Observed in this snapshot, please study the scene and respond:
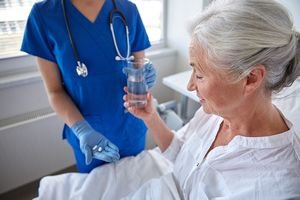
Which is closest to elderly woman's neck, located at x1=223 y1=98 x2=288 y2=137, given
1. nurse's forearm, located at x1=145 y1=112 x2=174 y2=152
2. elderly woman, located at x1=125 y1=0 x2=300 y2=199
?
elderly woman, located at x1=125 y1=0 x2=300 y2=199

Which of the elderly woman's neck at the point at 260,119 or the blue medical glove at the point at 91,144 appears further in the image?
the blue medical glove at the point at 91,144

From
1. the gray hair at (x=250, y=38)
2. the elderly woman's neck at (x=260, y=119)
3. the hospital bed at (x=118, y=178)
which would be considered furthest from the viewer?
the hospital bed at (x=118, y=178)

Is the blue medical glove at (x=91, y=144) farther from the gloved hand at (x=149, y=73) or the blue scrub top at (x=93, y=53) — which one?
the gloved hand at (x=149, y=73)

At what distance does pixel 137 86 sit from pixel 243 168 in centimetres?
47

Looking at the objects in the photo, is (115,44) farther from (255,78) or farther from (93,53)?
(255,78)

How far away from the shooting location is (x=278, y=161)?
2.31ft

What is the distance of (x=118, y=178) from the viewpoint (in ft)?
3.32

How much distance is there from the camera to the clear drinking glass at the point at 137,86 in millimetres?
959

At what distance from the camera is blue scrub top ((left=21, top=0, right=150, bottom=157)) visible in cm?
95

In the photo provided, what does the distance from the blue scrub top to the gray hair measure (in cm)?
48

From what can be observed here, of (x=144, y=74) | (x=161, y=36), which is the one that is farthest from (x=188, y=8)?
(x=144, y=74)

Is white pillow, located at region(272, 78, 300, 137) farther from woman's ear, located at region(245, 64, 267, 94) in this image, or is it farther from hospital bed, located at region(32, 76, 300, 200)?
woman's ear, located at region(245, 64, 267, 94)

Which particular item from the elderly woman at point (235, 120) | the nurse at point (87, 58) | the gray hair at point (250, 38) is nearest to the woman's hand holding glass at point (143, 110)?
the elderly woman at point (235, 120)

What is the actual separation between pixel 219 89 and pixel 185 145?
37 centimetres
